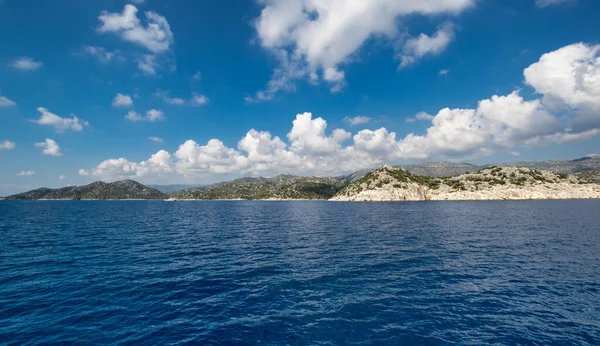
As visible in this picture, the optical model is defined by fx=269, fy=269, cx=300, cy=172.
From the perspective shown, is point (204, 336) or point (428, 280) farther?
point (428, 280)

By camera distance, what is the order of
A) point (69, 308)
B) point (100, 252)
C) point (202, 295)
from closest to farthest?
1. point (69, 308)
2. point (202, 295)
3. point (100, 252)

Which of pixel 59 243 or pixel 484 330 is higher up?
pixel 59 243

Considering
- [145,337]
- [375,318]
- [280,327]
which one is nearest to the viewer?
[145,337]

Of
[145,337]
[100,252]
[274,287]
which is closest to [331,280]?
[274,287]

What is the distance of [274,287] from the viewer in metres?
29.7

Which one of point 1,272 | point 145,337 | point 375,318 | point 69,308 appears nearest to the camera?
point 145,337

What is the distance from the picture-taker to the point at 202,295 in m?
27.5

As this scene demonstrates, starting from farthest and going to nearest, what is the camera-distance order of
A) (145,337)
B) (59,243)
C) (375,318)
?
(59,243)
(375,318)
(145,337)

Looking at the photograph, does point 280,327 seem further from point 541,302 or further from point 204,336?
point 541,302

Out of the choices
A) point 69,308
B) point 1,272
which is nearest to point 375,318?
point 69,308

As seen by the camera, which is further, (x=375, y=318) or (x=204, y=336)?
(x=375, y=318)

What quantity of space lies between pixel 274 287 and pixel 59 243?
52.4 m

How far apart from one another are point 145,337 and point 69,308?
1097 cm

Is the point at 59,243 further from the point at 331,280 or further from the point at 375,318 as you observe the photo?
the point at 375,318
